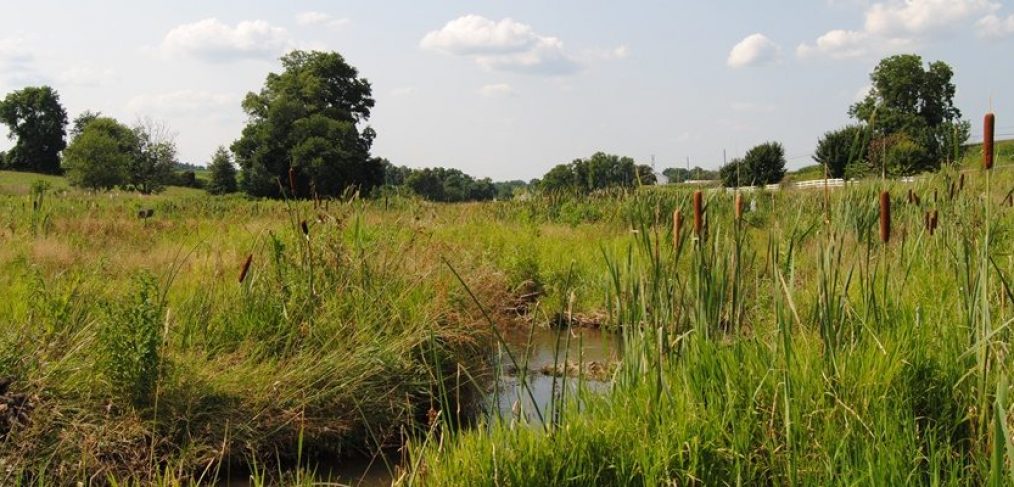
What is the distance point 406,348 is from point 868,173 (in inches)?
120

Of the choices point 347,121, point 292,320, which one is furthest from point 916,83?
point 292,320

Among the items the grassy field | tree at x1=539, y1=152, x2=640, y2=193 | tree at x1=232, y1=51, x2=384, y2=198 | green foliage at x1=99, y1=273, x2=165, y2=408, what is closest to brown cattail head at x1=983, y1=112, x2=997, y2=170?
the grassy field

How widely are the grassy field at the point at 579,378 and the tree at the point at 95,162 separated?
162 feet

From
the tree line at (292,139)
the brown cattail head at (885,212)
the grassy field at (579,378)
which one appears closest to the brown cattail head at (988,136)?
the grassy field at (579,378)

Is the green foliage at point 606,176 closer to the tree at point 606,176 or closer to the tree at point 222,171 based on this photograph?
the tree at point 606,176

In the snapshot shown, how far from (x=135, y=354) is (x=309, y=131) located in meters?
41.8

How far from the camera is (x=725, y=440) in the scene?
2844mm

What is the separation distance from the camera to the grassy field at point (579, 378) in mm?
2686

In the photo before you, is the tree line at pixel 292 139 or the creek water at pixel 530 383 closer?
the creek water at pixel 530 383

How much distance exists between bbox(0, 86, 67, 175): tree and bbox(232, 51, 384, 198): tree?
2860 cm

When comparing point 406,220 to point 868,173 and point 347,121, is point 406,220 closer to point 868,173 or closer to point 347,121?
point 868,173

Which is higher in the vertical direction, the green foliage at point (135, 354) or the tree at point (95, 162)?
the tree at point (95, 162)

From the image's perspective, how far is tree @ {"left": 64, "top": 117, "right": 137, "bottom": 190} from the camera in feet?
173

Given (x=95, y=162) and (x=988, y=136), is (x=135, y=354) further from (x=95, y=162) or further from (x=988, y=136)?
(x=95, y=162)
